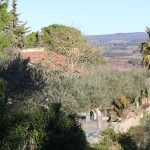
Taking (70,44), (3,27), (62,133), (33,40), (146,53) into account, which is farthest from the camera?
(33,40)

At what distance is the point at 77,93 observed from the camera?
34188 millimetres

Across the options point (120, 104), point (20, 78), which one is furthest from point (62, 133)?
point (120, 104)

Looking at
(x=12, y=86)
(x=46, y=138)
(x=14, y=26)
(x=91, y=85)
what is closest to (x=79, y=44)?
(x=14, y=26)

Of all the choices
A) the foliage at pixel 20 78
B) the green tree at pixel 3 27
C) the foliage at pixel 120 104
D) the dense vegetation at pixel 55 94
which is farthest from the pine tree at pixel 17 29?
the foliage at pixel 20 78

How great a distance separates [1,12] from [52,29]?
81.6 feet

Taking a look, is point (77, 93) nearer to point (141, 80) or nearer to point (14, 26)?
point (141, 80)

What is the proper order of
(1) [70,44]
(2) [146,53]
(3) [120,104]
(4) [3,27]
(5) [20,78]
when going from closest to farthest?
(5) [20,78] < (3) [120,104] < (2) [146,53] < (4) [3,27] < (1) [70,44]

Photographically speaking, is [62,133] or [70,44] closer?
[62,133]

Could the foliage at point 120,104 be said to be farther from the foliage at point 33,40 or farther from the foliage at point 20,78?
the foliage at point 33,40

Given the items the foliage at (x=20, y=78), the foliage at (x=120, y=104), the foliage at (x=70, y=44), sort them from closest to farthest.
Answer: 1. the foliage at (x=20, y=78)
2. the foliage at (x=120, y=104)
3. the foliage at (x=70, y=44)

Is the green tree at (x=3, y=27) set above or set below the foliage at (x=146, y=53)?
above

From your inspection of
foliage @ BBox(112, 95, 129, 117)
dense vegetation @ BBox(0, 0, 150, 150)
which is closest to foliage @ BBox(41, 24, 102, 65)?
dense vegetation @ BBox(0, 0, 150, 150)

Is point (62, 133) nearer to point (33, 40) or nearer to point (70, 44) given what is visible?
point (70, 44)

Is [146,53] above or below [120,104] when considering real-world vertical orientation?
above
